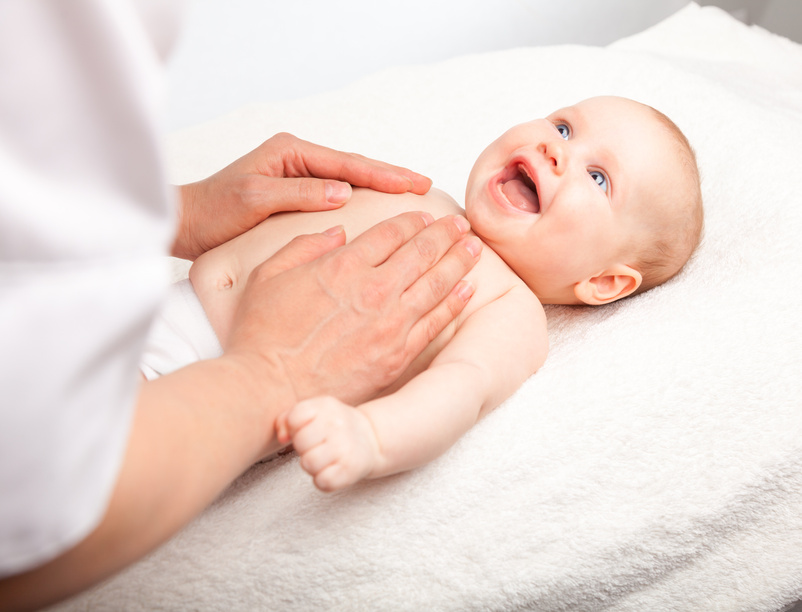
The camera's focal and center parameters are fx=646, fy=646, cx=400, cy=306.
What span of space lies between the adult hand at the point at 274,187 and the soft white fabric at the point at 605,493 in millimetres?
415

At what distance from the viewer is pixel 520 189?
48.0 inches

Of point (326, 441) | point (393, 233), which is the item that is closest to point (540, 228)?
point (393, 233)

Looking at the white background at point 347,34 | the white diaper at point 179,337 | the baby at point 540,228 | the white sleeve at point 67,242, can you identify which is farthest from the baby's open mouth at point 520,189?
the white background at point 347,34

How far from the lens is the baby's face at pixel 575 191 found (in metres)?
1.14

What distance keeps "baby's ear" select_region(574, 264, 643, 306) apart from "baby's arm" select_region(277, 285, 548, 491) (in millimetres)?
117

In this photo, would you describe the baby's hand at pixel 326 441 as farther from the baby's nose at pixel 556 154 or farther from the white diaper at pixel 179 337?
the baby's nose at pixel 556 154

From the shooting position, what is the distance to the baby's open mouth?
1.19 meters

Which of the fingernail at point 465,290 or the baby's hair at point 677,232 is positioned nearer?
the fingernail at point 465,290

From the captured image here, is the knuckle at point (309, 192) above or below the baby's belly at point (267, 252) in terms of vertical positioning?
above

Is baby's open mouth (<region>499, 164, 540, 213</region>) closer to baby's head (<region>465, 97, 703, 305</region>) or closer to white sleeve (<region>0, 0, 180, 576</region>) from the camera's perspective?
baby's head (<region>465, 97, 703, 305</region>)

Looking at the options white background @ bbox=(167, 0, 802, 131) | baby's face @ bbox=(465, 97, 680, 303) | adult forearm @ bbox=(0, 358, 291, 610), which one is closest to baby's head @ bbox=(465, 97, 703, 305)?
baby's face @ bbox=(465, 97, 680, 303)

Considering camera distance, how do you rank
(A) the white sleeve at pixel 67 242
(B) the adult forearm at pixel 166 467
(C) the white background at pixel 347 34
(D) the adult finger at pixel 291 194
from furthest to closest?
(C) the white background at pixel 347 34 < (D) the adult finger at pixel 291 194 < (B) the adult forearm at pixel 166 467 < (A) the white sleeve at pixel 67 242

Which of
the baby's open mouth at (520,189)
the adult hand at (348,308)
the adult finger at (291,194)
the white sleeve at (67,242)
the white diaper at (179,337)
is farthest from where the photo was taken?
the baby's open mouth at (520,189)

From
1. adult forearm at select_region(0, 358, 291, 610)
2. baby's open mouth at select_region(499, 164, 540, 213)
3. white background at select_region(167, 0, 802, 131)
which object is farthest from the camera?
white background at select_region(167, 0, 802, 131)
